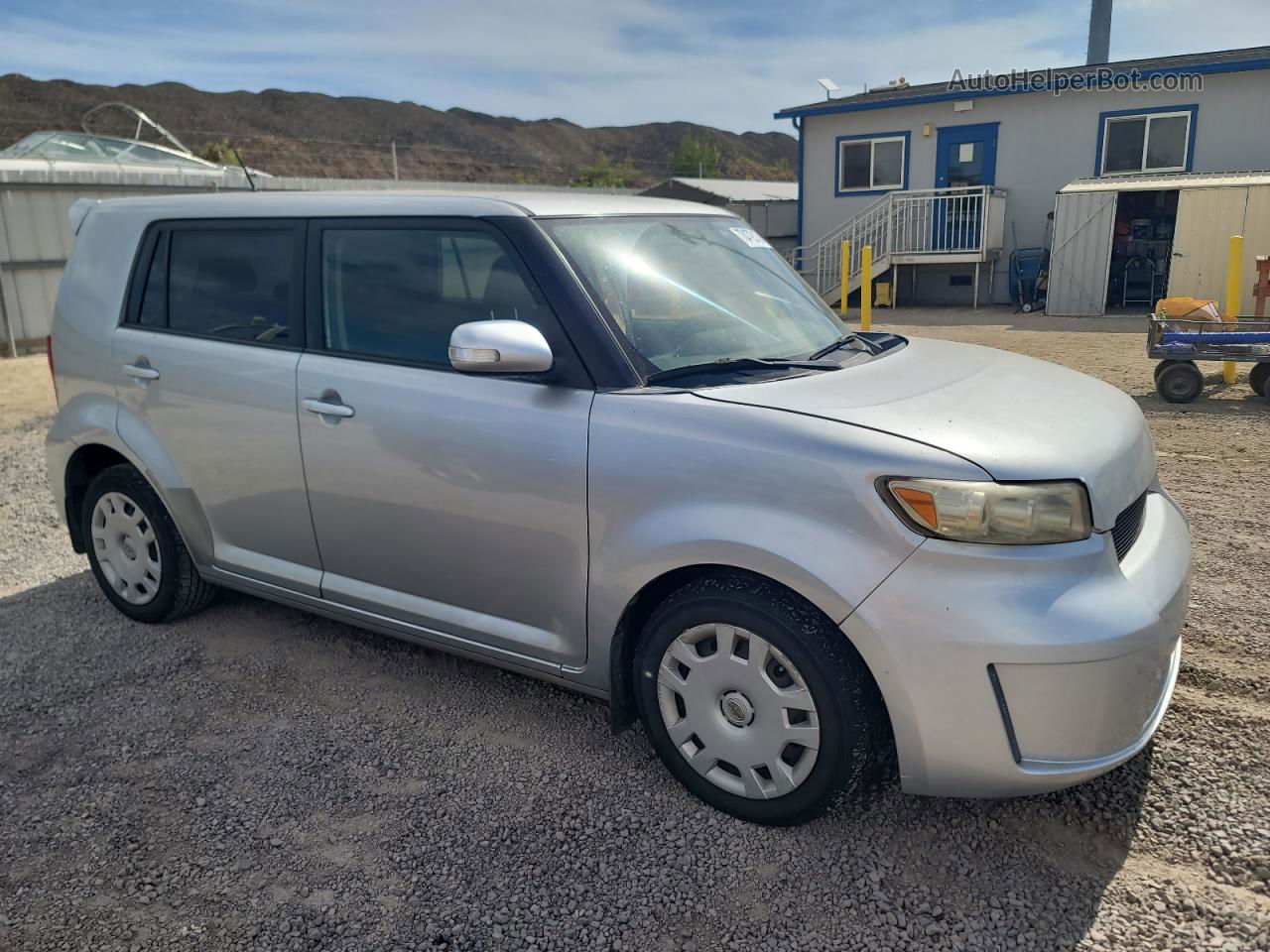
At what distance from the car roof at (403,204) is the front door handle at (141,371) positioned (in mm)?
642

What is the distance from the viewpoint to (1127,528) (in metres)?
2.76

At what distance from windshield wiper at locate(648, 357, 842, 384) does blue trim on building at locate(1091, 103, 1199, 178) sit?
1866 cm

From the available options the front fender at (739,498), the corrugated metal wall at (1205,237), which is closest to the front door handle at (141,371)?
the front fender at (739,498)

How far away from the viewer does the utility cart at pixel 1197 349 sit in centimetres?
847

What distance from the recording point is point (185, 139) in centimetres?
6725

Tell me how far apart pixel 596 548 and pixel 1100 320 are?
53.4 feet

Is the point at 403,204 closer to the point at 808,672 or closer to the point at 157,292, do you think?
the point at 157,292

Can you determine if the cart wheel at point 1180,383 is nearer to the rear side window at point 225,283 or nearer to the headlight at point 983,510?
the headlight at point 983,510

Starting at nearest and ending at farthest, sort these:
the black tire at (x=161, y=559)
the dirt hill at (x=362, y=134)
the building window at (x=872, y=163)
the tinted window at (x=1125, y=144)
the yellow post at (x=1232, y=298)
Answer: the black tire at (x=161, y=559) → the yellow post at (x=1232, y=298) → the tinted window at (x=1125, y=144) → the building window at (x=872, y=163) → the dirt hill at (x=362, y=134)

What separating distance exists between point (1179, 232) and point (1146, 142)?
395cm

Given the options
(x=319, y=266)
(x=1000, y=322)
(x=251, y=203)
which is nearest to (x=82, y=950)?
(x=319, y=266)

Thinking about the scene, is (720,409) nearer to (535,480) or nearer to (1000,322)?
(535,480)

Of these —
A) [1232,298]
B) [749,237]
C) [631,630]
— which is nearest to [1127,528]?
[631,630]

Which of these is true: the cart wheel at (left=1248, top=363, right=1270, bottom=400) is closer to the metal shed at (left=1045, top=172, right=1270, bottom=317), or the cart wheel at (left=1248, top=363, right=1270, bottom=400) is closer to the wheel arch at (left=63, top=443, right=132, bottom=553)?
the metal shed at (left=1045, top=172, right=1270, bottom=317)
